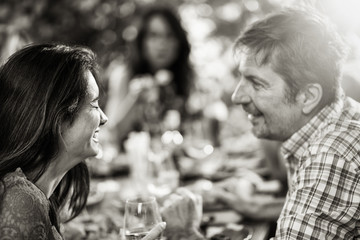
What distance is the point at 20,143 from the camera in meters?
1.35

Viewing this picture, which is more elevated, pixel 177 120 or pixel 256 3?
pixel 256 3

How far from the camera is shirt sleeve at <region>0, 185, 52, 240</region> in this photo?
47.3 inches

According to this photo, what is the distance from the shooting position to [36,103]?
52.7 inches

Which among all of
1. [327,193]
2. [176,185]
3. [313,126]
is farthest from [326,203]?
[176,185]

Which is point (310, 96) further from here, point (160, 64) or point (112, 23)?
point (112, 23)

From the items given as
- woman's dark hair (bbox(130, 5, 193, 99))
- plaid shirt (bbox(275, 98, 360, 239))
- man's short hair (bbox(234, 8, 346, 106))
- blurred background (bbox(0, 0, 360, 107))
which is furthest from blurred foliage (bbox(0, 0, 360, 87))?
plaid shirt (bbox(275, 98, 360, 239))

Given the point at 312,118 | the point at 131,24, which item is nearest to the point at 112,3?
the point at 131,24

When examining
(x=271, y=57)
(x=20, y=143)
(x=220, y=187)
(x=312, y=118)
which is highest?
(x=271, y=57)

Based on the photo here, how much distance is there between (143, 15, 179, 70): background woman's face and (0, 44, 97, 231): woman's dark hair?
9.16ft

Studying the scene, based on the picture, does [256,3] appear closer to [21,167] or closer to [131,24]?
[131,24]

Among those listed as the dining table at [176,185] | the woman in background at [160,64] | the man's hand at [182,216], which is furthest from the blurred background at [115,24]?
the man's hand at [182,216]

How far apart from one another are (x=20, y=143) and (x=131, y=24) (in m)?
4.74

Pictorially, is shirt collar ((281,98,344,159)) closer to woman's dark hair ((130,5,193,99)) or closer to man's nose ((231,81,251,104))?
man's nose ((231,81,251,104))

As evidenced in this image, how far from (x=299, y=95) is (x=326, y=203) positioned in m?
0.49
